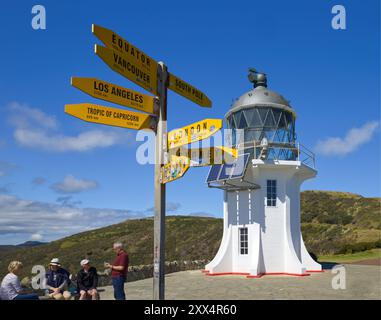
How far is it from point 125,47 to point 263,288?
10.3m

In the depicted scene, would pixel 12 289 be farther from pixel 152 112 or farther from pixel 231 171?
pixel 231 171

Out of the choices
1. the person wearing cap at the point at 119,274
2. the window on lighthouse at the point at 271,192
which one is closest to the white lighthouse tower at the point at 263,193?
the window on lighthouse at the point at 271,192

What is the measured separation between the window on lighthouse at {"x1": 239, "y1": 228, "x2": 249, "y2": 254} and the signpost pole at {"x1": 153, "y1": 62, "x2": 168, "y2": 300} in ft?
41.4

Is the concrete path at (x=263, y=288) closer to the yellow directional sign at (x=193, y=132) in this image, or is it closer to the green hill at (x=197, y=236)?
the yellow directional sign at (x=193, y=132)

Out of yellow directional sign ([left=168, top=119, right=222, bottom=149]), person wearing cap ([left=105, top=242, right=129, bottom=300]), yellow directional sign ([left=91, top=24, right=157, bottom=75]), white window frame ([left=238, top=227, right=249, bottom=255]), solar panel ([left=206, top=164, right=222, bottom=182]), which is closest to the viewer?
yellow directional sign ([left=91, top=24, right=157, bottom=75])

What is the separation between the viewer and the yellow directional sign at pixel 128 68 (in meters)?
5.55

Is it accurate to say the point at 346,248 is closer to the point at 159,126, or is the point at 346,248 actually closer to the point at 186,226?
the point at 159,126

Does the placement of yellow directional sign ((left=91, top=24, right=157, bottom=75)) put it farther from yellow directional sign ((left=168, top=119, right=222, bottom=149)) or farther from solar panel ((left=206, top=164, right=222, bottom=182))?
solar panel ((left=206, top=164, right=222, bottom=182))

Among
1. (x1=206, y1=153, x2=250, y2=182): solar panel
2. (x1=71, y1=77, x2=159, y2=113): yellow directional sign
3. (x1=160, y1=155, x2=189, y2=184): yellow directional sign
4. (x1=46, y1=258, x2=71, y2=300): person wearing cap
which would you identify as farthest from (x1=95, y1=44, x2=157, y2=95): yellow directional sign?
(x1=206, y1=153, x2=250, y2=182): solar panel

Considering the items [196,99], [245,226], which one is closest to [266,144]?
[245,226]

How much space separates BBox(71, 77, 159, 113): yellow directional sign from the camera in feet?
18.5

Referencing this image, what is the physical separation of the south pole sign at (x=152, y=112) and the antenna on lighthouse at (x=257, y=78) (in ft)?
47.9

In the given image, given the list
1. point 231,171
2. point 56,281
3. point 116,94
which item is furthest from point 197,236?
point 116,94
